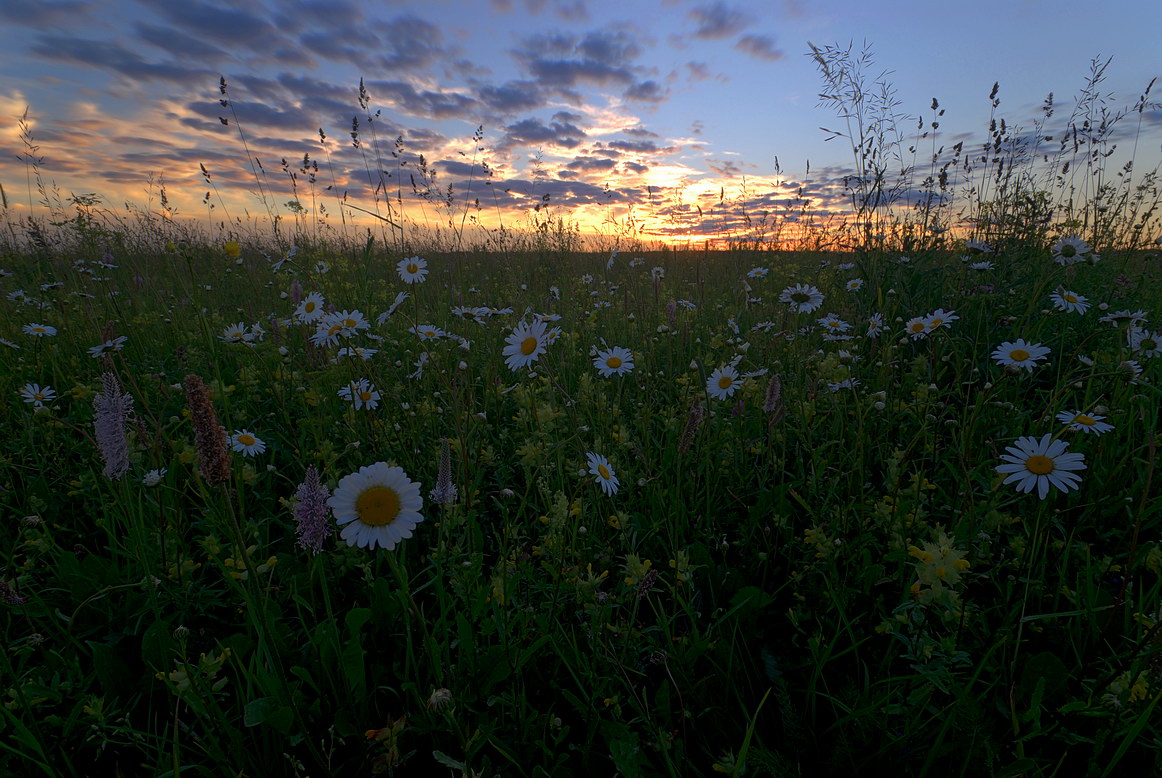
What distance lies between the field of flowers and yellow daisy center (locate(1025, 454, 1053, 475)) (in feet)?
0.04

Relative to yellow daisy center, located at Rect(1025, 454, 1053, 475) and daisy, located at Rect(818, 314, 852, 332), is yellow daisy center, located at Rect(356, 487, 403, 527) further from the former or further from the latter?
daisy, located at Rect(818, 314, 852, 332)

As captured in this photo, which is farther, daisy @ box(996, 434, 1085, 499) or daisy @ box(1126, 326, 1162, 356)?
daisy @ box(1126, 326, 1162, 356)

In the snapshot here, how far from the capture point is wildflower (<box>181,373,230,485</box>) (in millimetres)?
710

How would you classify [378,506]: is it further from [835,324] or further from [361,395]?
[835,324]

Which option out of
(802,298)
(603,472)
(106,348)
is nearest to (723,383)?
(802,298)

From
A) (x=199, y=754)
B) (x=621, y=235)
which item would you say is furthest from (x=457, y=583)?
(x=621, y=235)

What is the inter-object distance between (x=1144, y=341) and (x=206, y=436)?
9.74 ft

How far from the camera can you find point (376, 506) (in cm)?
105

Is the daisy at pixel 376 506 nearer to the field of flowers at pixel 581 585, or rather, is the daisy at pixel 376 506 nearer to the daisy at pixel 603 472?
the field of flowers at pixel 581 585

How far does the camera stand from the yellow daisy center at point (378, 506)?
1037mm

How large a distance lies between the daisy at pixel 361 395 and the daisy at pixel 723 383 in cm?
141

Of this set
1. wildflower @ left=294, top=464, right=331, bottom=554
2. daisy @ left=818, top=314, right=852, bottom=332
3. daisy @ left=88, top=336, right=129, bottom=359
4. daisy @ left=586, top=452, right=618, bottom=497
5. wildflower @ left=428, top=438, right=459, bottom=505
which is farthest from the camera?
daisy @ left=818, top=314, right=852, bottom=332

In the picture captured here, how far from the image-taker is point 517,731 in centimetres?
104

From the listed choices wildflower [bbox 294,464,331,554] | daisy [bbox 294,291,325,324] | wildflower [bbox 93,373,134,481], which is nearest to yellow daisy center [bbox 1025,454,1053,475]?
wildflower [bbox 294,464,331,554]
